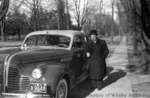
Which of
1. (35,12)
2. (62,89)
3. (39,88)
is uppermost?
(35,12)

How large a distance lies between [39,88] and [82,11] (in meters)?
15.0

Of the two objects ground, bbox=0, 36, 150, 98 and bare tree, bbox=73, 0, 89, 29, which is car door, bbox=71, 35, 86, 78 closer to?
ground, bbox=0, 36, 150, 98

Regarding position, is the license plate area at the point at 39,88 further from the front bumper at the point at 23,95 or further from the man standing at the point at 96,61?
the man standing at the point at 96,61

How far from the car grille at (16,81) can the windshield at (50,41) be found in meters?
1.99

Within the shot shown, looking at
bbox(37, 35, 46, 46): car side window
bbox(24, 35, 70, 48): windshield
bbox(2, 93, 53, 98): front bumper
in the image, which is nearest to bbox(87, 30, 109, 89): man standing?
bbox(24, 35, 70, 48): windshield

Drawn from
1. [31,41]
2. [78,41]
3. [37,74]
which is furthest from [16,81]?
[78,41]

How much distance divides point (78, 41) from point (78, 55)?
1.88 feet

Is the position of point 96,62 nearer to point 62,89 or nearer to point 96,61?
point 96,61

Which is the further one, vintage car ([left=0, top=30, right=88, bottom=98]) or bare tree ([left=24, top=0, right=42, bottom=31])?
bare tree ([left=24, top=0, right=42, bottom=31])

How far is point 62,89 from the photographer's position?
5430 millimetres

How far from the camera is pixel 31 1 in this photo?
1955cm

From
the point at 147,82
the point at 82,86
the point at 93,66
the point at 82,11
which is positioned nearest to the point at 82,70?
the point at 93,66

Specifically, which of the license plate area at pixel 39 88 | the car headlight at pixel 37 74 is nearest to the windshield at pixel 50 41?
the car headlight at pixel 37 74

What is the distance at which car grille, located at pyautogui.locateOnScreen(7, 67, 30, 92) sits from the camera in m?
4.76
